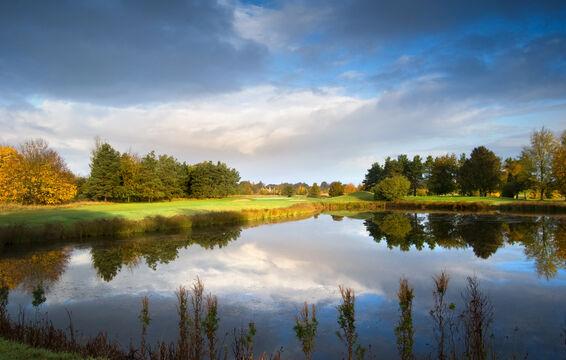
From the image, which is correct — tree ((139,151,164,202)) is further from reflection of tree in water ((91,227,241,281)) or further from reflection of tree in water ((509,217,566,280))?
reflection of tree in water ((509,217,566,280))

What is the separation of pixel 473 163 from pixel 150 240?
60.1 m

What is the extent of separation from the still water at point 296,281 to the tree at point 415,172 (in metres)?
50.3

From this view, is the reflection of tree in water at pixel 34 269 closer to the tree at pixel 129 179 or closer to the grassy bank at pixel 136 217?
the grassy bank at pixel 136 217

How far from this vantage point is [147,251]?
17859 millimetres

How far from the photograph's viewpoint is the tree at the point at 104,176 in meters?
48.8

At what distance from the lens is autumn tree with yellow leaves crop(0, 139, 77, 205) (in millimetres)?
35469

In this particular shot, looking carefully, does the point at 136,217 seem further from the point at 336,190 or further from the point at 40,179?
the point at 336,190

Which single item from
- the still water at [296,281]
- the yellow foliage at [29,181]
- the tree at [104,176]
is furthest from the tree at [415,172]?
the yellow foliage at [29,181]

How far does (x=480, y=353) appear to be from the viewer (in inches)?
211

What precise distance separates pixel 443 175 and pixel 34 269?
69.7m

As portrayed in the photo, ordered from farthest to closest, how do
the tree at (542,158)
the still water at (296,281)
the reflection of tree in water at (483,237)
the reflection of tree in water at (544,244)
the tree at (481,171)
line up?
the tree at (481,171), the tree at (542,158), the reflection of tree in water at (483,237), the reflection of tree in water at (544,244), the still water at (296,281)

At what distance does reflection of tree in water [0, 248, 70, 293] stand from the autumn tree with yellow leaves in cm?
2614

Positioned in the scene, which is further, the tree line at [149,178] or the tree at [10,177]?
the tree line at [149,178]

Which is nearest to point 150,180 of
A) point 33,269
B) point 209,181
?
point 209,181
